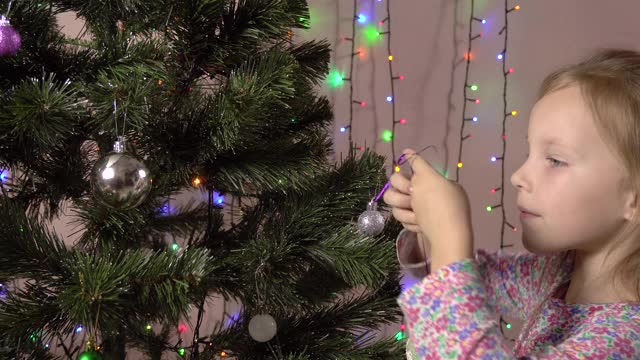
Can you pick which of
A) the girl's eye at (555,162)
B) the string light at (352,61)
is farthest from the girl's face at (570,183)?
the string light at (352,61)

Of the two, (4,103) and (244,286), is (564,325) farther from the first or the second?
(4,103)

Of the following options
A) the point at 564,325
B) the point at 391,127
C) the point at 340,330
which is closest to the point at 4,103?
the point at 340,330

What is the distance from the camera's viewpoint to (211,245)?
897 mm

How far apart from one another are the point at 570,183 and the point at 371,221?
0.99 feet

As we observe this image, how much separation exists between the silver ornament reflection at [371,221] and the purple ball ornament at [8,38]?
455 millimetres

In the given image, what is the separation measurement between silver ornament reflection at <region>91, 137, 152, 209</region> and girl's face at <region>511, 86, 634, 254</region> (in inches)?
15.2

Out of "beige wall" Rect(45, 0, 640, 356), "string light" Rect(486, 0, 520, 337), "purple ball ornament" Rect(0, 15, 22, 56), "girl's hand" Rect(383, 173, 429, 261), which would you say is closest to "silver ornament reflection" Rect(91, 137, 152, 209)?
"purple ball ornament" Rect(0, 15, 22, 56)

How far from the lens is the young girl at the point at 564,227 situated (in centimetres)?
55

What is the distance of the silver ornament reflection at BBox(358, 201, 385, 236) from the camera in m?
0.84

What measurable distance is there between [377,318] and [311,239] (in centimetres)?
15

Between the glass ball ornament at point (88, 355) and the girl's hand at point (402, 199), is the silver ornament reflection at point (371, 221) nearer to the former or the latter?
the girl's hand at point (402, 199)

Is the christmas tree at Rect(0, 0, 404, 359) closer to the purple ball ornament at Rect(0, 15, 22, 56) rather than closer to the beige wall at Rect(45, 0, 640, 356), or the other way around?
the purple ball ornament at Rect(0, 15, 22, 56)

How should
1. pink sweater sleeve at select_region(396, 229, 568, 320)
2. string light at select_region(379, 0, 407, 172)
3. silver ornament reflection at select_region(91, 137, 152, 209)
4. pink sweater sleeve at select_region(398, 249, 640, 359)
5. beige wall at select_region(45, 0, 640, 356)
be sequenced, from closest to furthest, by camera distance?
pink sweater sleeve at select_region(398, 249, 640, 359) < silver ornament reflection at select_region(91, 137, 152, 209) < pink sweater sleeve at select_region(396, 229, 568, 320) < beige wall at select_region(45, 0, 640, 356) < string light at select_region(379, 0, 407, 172)

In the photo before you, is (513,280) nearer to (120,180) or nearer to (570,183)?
(570,183)
